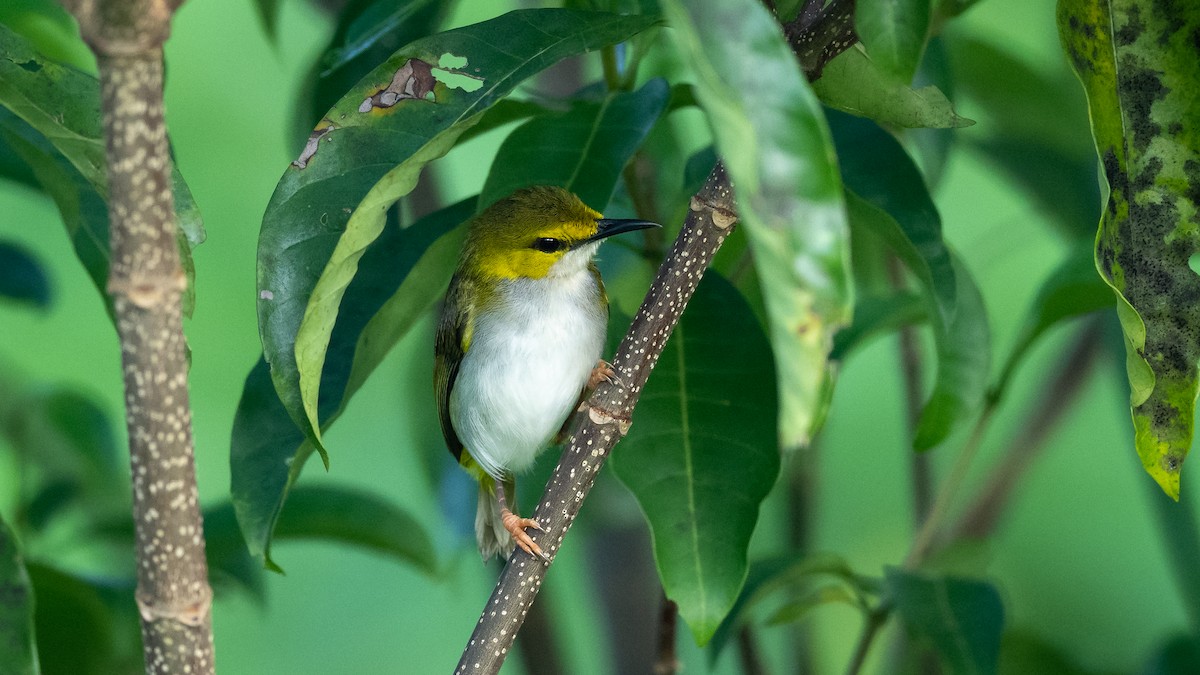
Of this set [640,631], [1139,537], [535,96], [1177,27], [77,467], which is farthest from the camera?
[1139,537]

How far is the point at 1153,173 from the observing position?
868 mm

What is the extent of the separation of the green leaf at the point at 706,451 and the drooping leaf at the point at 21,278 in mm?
→ 1089

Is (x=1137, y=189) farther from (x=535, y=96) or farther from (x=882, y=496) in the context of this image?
(x=882, y=496)

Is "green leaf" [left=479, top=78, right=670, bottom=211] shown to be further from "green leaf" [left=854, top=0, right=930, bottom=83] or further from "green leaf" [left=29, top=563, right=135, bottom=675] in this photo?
"green leaf" [left=29, top=563, right=135, bottom=675]

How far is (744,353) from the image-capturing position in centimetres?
117

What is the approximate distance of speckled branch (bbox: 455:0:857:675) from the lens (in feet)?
2.82

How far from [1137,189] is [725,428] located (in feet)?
1.46

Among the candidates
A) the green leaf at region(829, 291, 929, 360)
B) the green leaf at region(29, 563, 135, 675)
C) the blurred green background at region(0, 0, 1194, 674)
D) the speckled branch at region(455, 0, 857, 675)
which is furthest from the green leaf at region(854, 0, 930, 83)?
the blurred green background at region(0, 0, 1194, 674)

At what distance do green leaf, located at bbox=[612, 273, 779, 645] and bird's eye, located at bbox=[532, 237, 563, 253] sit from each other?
1.17ft

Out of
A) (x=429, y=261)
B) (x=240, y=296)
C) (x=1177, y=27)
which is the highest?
(x=1177, y=27)

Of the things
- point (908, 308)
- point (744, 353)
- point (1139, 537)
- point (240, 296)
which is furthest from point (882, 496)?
point (744, 353)

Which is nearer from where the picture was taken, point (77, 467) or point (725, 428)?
point (725, 428)

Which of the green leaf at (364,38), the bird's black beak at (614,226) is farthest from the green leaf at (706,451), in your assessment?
the green leaf at (364,38)

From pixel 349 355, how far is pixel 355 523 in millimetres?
580
